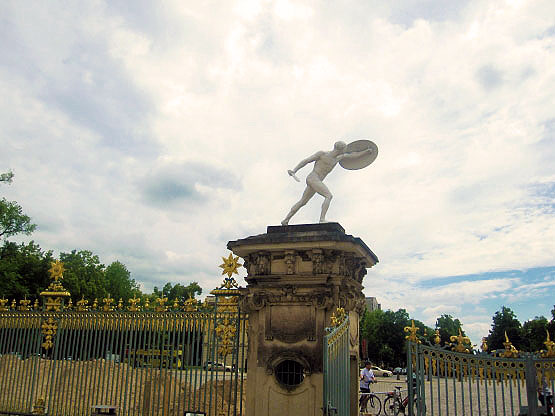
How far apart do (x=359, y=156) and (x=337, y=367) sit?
432 cm

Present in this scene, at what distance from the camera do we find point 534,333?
4003 centimetres

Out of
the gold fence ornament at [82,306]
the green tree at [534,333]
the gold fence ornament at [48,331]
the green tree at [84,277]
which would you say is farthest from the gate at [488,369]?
the green tree at [534,333]

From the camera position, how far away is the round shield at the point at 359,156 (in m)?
9.68

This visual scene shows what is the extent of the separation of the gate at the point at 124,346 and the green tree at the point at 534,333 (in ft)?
111

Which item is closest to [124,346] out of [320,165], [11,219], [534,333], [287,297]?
[287,297]

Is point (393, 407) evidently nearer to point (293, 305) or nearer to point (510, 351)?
point (293, 305)

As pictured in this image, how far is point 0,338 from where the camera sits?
11570 mm

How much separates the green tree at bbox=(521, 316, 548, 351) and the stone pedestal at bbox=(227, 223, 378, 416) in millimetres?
33755

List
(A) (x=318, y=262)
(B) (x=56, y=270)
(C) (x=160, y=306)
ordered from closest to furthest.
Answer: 1. (A) (x=318, y=262)
2. (C) (x=160, y=306)
3. (B) (x=56, y=270)

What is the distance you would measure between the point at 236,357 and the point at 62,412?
419 cm

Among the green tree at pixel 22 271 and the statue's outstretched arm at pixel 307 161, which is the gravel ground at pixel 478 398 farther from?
the green tree at pixel 22 271

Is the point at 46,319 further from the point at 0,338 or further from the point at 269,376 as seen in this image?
the point at 269,376

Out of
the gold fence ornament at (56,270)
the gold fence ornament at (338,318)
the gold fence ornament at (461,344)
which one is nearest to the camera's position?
the gold fence ornament at (338,318)

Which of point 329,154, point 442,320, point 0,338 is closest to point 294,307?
point 329,154
